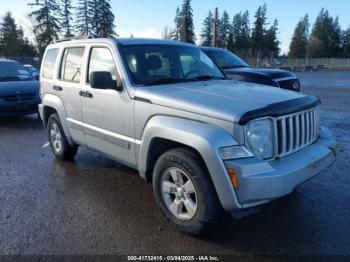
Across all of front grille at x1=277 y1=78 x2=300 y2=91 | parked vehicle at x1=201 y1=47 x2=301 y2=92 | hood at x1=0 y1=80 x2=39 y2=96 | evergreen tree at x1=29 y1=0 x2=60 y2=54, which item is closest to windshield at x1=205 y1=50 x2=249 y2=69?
parked vehicle at x1=201 y1=47 x2=301 y2=92

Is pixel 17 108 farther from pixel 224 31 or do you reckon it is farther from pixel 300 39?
pixel 300 39

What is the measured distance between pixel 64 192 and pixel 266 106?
304 cm

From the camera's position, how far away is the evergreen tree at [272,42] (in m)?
97.3

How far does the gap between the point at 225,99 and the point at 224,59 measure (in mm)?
6443

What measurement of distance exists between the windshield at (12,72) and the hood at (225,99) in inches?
305

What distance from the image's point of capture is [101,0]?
71812mm

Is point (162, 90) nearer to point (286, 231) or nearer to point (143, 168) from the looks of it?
point (143, 168)

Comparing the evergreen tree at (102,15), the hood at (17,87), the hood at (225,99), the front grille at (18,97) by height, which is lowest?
the front grille at (18,97)

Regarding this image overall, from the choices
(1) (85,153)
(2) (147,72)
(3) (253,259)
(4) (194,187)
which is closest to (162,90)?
(2) (147,72)

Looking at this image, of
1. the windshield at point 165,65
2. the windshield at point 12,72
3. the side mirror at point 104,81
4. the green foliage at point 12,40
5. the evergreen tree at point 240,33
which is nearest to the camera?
the side mirror at point 104,81

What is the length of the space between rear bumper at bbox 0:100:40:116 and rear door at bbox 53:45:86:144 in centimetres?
446

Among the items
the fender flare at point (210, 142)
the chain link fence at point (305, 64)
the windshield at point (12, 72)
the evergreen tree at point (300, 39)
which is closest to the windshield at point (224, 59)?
the windshield at point (12, 72)

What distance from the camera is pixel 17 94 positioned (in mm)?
9625

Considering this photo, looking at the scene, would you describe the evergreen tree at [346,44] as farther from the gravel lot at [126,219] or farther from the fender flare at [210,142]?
the fender flare at [210,142]
